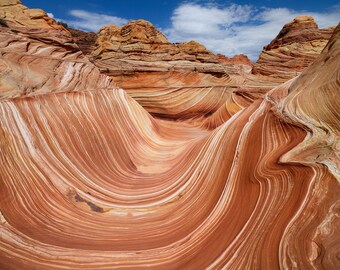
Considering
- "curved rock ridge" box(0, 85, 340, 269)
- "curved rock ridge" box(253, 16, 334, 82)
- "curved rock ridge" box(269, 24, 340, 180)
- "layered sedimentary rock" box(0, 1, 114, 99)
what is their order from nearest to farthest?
"curved rock ridge" box(0, 85, 340, 269) < "curved rock ridge" box(269, 24, 340, 180) < "layered sedimentary rock" box(0, 1, 114, 99) < "curved rock ridge" box(253, 16, 334, 82)

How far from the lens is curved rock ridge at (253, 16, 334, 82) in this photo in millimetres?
13602

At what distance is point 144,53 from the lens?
13250 millimetres

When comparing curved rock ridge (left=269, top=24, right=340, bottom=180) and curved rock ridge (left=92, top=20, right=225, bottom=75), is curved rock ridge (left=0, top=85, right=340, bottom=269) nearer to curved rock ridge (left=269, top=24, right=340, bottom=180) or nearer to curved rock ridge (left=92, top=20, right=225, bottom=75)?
curved rock ridge (left=269, top=24, right=340, bottom=180)

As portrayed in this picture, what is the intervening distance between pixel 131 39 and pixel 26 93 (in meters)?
10.4

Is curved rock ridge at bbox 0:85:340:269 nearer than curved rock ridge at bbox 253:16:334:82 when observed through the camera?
Yes

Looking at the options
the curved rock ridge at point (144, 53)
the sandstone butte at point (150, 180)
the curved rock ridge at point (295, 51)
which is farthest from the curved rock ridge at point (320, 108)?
the curved rock ridge at point (295, 51)

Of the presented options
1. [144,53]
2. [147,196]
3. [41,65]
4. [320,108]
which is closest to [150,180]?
[147,196]

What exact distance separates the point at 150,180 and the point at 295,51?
541 inches

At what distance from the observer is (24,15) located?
9477mm

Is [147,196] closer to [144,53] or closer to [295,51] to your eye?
[144,53]

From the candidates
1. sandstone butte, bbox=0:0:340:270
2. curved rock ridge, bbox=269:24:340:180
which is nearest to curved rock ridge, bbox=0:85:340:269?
sandstone butte, bbox=0:0:340:270

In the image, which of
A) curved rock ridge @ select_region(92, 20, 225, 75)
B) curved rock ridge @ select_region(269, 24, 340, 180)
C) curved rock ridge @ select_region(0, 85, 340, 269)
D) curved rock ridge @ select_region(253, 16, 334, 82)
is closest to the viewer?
curved rock ridge @ select_region(0, 85, 340, 269)

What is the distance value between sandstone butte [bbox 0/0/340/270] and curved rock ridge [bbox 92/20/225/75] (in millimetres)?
6093

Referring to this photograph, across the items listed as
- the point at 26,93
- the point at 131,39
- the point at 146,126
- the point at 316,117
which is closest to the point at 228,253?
the point at 316,117
